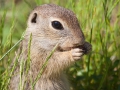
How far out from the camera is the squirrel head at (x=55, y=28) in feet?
9.05

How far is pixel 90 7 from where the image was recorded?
337 centimetres

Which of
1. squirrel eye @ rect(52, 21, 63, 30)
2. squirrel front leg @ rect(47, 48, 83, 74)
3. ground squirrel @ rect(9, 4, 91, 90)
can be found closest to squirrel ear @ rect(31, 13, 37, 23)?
ground squirrel @ rect(9, 4, 91, 90)

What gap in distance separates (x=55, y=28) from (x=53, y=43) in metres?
0.11

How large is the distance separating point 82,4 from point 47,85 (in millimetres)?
1089

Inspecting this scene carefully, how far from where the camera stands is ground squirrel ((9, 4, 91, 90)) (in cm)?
277

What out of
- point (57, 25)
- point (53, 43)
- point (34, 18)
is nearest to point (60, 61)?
point (53, 43)

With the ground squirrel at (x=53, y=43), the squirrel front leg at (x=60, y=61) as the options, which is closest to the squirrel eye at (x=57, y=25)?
the ground squirrel at (x=53, y=43)

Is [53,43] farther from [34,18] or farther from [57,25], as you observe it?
[34,18]

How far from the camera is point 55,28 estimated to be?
2.82 metres

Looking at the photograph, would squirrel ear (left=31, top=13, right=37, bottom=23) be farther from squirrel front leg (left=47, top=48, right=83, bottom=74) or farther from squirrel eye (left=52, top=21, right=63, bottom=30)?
squirrel front leg (left=47, top=48, right=83, bottom=74)

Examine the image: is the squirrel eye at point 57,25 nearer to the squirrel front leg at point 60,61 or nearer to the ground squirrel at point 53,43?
the ground squirrel at point 53,43

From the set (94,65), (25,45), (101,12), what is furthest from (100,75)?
(25,45)

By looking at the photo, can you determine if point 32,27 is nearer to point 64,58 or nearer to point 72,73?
point 64,58

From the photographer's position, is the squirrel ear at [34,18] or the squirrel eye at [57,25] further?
the squirrel ear at [34,18]
